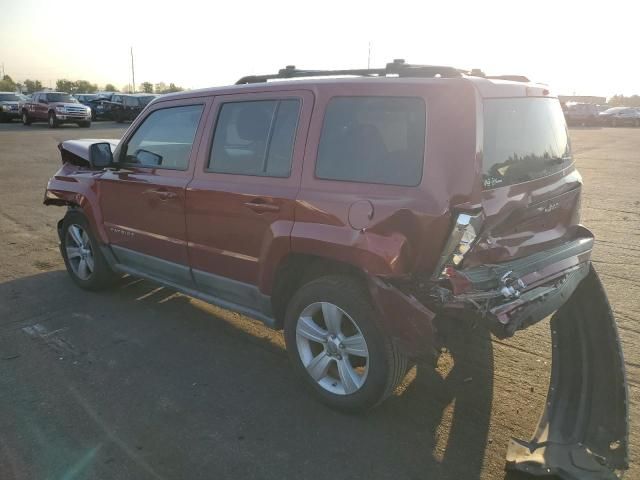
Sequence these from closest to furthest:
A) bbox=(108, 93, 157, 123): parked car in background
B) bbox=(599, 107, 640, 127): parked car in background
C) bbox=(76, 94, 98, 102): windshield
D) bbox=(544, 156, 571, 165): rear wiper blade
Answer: bbox=(544, 156, 571, 165): rear wiper blade < bbox=(108, 93, 157, 123): parked car in background < bbox=(76, 94, 98, 102): windshield < bbox=(599, 107, 640, 127): parked car in background

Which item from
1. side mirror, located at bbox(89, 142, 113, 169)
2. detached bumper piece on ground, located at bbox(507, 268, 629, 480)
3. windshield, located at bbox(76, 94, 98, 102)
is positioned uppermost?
windshield, located at bbox(76, 94, 98, 102)

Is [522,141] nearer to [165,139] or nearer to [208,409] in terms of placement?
[208,409]

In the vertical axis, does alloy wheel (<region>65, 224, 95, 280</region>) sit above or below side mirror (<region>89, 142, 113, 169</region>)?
below

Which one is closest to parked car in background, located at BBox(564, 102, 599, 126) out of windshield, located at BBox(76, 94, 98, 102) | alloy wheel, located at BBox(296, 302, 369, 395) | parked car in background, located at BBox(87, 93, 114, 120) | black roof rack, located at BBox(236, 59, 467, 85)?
parked car in background, located at BBox(87, 93, 114, 120)

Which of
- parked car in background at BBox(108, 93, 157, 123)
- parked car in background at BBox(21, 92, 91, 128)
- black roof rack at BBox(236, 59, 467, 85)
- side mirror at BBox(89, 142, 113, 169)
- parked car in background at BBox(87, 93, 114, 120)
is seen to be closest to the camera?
black roof rack at BBox(236, 59, 467, 85)

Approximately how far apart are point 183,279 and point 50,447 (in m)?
1.62

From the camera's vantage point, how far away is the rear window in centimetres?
286

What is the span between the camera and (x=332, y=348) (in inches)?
128

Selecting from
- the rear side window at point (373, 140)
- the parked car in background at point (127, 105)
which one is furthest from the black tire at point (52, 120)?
the rear side window at point (373, 140)

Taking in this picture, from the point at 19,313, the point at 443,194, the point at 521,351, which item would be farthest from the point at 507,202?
the point at 19,313

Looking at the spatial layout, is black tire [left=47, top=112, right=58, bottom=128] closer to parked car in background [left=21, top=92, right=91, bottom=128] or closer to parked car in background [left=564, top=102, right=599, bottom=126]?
parked car in background [left=21, top=92, right=91, bottom=128]

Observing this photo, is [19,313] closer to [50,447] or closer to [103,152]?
[103,152]

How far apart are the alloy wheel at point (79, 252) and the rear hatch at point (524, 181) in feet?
12.6

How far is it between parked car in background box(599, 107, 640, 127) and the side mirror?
45.1 m
